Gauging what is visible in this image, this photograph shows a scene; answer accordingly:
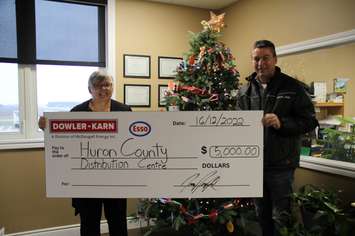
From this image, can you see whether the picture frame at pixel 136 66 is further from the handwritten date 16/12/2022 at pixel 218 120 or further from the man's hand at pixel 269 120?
the man's hand at pixel 269 120

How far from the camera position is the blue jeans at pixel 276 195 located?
1.84m

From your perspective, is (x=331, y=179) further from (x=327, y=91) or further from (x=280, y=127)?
(x=280, y=127)

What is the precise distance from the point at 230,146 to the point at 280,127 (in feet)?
1.03

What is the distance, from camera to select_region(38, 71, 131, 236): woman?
6.44 ft

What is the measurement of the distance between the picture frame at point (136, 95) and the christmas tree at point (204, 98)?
0.67m

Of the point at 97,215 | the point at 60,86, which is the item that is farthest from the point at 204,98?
the point at 60,86

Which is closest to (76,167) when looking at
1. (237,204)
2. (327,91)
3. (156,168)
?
(156,168)

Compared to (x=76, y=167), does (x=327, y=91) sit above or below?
above

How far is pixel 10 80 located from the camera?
2.84 metres

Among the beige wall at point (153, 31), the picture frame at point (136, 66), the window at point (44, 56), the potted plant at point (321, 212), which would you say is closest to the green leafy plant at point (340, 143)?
the potted plant at point (321, 212)

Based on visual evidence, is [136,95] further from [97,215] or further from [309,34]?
[309,34]

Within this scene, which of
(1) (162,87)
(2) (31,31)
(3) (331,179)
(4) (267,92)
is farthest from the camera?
(1) (162,87)

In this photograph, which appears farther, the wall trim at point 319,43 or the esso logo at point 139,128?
the wall trim at point 319,43
